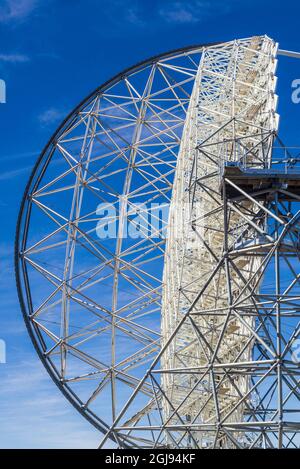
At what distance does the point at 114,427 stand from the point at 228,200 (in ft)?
30.8

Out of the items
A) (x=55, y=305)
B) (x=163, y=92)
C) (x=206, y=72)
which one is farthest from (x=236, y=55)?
(x=55, y=305)

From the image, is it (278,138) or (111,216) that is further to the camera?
(111,216)

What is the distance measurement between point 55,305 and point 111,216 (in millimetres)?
5047

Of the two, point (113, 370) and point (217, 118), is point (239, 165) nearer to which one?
point (217, 118)

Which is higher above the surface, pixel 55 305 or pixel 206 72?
pixel 206 72

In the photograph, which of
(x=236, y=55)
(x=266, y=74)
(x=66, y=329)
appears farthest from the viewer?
(x=66, y=329)

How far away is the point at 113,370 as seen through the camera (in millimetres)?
37312

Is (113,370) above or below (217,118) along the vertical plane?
below

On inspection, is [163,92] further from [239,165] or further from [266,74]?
[239,165]

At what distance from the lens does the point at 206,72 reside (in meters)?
35.8
